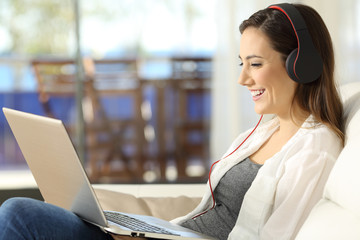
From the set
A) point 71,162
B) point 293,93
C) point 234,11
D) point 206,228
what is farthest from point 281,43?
point 234,11

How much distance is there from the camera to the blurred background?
12.6 feet

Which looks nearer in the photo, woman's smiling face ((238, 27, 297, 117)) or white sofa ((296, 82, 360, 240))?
white sofa ((296, 82, 360, 240))

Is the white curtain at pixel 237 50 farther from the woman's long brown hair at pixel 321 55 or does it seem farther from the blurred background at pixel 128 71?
the woman's long brown hair at pixel 321 55

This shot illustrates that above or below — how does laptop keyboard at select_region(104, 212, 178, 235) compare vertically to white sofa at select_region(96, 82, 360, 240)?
below

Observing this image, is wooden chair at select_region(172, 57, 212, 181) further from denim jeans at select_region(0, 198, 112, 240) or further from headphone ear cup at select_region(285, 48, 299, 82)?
denim jeans at select_region(0, 198, 112, 240)

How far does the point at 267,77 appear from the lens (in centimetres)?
172

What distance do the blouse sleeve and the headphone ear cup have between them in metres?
0.23

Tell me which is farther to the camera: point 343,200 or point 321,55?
point 321,55

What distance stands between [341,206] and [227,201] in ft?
1.72

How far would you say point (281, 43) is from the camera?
170cm

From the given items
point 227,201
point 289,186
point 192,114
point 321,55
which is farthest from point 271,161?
point 192,114

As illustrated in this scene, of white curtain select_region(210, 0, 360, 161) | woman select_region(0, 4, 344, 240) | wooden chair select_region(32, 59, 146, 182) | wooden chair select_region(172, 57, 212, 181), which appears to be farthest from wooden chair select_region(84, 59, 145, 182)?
woman select_region(0, 4, 344, 240)

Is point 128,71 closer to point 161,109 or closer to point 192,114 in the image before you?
point 161,109

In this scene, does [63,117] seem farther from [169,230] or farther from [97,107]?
[169,230]
